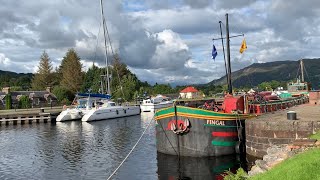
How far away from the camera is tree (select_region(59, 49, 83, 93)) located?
111188 millimetres

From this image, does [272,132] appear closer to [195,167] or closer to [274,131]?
[274,131]

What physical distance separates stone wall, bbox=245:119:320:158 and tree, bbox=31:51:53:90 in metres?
102

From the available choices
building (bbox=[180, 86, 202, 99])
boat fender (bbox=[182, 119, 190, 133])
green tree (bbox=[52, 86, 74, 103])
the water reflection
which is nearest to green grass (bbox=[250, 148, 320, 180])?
the water reflection

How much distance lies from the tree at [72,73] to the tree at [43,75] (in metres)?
6.24

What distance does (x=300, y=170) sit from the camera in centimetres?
952

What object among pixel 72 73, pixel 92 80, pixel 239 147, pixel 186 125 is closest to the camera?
pixel 186 125

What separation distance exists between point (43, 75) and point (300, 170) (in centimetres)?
11540

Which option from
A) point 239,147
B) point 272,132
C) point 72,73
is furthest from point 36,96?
point 272,132

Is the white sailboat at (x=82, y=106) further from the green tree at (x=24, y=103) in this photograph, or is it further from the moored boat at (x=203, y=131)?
the moored boat at (x=203, y=131)

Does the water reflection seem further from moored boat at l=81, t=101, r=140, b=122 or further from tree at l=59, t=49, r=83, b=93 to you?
tree at l=59, t=49, r=83, b=93

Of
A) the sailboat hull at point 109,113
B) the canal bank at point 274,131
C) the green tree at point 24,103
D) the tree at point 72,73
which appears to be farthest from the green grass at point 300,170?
the tree at point 72,73

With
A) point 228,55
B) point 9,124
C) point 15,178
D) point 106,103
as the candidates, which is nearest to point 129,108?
point 106,103

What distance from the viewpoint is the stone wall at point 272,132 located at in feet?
65.3

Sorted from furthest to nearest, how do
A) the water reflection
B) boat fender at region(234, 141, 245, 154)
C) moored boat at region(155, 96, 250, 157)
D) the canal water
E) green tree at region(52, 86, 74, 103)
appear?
green tree at region(52, 86, 74, 103) < boat fender at region(234, 141, 245, 154) < moored boat at region(155, 96, 250, 157) < the canal water < the water reflection
